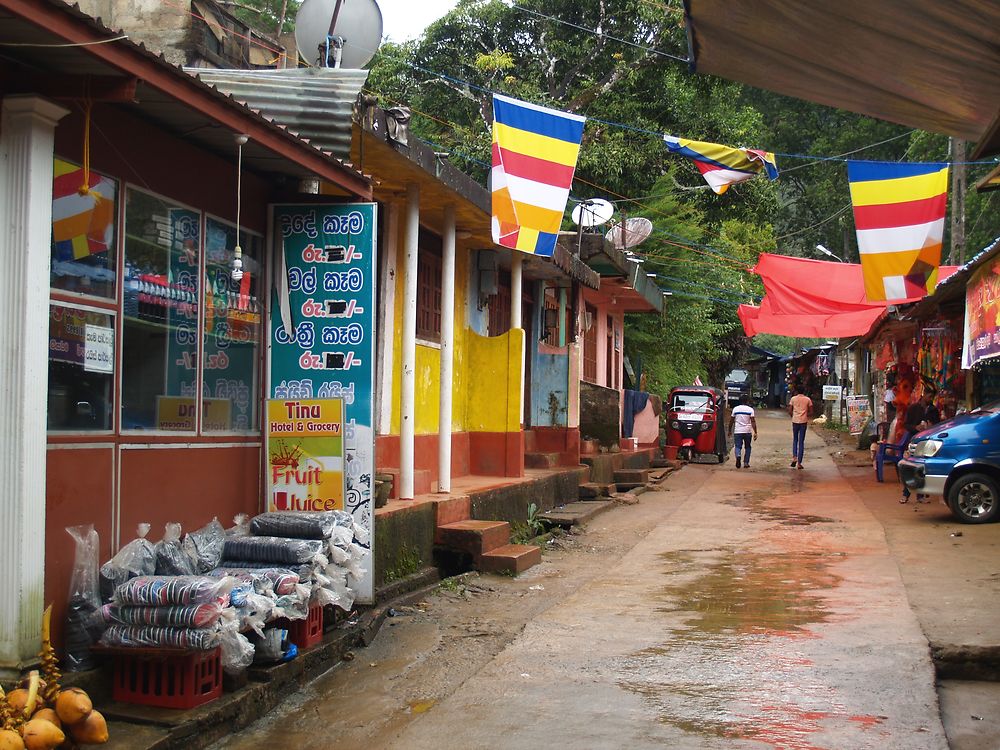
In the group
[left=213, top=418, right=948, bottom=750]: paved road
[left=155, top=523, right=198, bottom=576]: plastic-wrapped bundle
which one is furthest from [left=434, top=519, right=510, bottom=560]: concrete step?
[left=155, top=523, right=198, bottom=576]: plastic-wrapped bundle

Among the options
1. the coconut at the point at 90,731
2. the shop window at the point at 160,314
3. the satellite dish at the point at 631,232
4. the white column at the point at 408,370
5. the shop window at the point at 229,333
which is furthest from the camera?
the satellite dish at the point at 631,232

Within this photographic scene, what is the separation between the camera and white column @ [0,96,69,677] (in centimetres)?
468

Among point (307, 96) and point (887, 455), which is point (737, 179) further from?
point (887, 455)

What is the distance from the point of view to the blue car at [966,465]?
1227 centimetres

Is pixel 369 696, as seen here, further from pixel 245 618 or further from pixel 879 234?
pixel 879 234

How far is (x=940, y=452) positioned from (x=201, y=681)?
10.3 m

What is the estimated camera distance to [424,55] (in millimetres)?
25422

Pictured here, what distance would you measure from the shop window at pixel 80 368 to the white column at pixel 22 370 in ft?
1.15

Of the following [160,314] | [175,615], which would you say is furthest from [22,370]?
[160,314]

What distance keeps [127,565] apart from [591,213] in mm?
11803

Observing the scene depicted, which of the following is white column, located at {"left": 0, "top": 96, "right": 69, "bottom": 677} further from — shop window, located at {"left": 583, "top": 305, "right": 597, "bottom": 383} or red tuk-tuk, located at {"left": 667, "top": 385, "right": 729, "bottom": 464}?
red tuk-tuk, located at {"left": 667, "top": 385, "right": 729, "bottom": 464}

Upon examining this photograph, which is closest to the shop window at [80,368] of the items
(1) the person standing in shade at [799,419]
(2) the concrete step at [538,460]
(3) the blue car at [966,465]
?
(2) the concrete step at [538,460]

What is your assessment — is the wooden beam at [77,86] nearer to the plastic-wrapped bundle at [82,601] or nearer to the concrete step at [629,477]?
the plastic-wrapped bundle at [82,601]

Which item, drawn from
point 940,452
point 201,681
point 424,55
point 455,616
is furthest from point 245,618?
point 424,55
